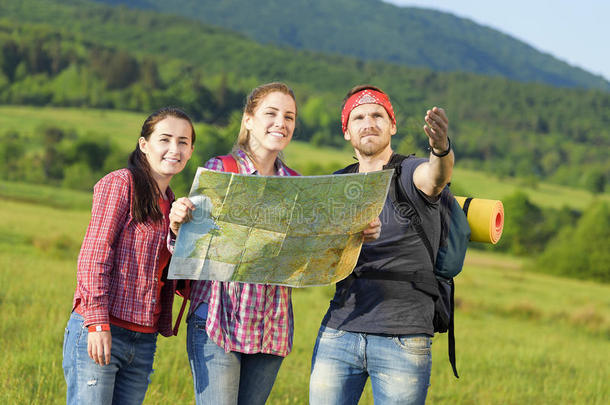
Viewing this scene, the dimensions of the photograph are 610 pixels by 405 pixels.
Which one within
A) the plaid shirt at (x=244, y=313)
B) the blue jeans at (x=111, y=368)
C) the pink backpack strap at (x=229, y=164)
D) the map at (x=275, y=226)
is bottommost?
the blue jeans at (x=111, y=368)

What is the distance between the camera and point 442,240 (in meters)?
3.80

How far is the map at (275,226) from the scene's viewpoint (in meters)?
3.21

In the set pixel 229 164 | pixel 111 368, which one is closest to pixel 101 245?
pixel 111 368

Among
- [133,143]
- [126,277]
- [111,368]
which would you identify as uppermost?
[133,143]

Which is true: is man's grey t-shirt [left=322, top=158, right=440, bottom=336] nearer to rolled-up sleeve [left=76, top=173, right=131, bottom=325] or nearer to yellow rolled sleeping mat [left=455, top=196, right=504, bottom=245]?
yellow rolled sleeping mat [left=455, top=196, right=504, bottom=245]

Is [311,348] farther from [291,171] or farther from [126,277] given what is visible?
[126,277]

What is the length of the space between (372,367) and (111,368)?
4.44 feet

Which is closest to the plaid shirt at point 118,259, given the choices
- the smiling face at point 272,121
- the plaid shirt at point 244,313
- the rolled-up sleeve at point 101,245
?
the rolled-up sleeve at point 101,245

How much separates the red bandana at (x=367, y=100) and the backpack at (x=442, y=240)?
0.98 feet

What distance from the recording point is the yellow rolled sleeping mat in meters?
3.79

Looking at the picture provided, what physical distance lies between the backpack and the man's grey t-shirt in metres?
0.03

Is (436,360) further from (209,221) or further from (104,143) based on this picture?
(104,143)

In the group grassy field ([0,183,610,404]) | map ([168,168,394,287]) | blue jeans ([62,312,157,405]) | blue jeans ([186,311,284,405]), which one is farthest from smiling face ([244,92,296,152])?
grassy field ([0,183,610,404])

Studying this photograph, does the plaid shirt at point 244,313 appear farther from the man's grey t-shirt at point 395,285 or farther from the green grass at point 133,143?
the green grass at point 133,143
